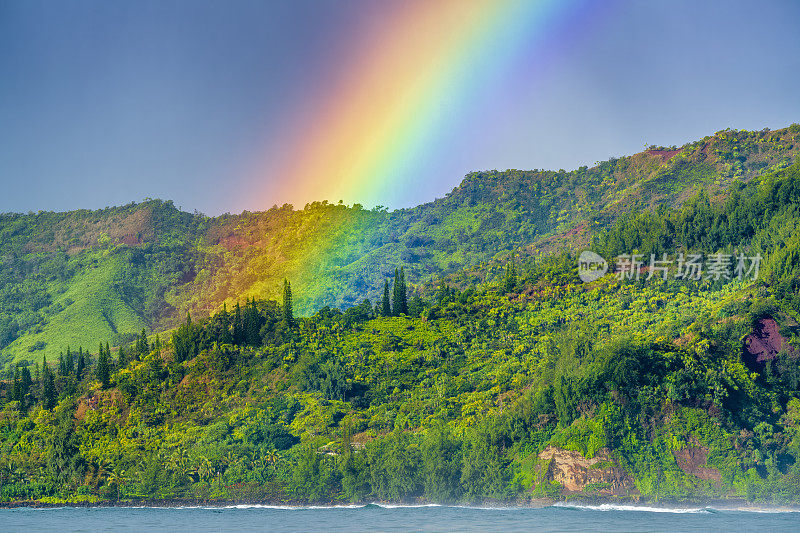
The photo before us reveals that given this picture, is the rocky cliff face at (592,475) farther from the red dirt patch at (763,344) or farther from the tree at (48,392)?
the tree at (48,392)

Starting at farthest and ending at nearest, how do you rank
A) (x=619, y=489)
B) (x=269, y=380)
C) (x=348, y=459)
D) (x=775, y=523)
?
(x=269, y=380) → (x=348, y=459) → (x=619, y=489) → (x=775, y=523)

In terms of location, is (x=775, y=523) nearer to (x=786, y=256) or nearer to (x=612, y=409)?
(x=612, y=409)

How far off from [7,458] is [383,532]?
71.0 m

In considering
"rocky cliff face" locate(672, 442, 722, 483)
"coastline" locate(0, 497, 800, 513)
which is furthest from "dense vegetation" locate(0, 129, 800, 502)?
"coastline" locate(0, 497, 800, 513)

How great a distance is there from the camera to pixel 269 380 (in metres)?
139

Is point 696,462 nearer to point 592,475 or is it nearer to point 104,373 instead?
point 592,475

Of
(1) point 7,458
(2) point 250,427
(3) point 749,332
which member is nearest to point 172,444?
(2) point 250,427

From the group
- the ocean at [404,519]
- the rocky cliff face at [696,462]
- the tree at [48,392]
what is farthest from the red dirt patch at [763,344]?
the tree at [48,392]

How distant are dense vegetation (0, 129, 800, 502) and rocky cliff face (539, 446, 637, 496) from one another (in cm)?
25

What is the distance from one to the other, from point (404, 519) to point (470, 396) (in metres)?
38.7

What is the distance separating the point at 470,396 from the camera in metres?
131

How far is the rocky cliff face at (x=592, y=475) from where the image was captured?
106750 mm

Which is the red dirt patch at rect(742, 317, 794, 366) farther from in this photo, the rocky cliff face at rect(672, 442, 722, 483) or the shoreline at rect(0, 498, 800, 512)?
the shoreline at rect(0, 498, 800, 512)

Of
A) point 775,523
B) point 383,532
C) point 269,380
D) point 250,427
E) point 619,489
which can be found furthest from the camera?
point 269,380
